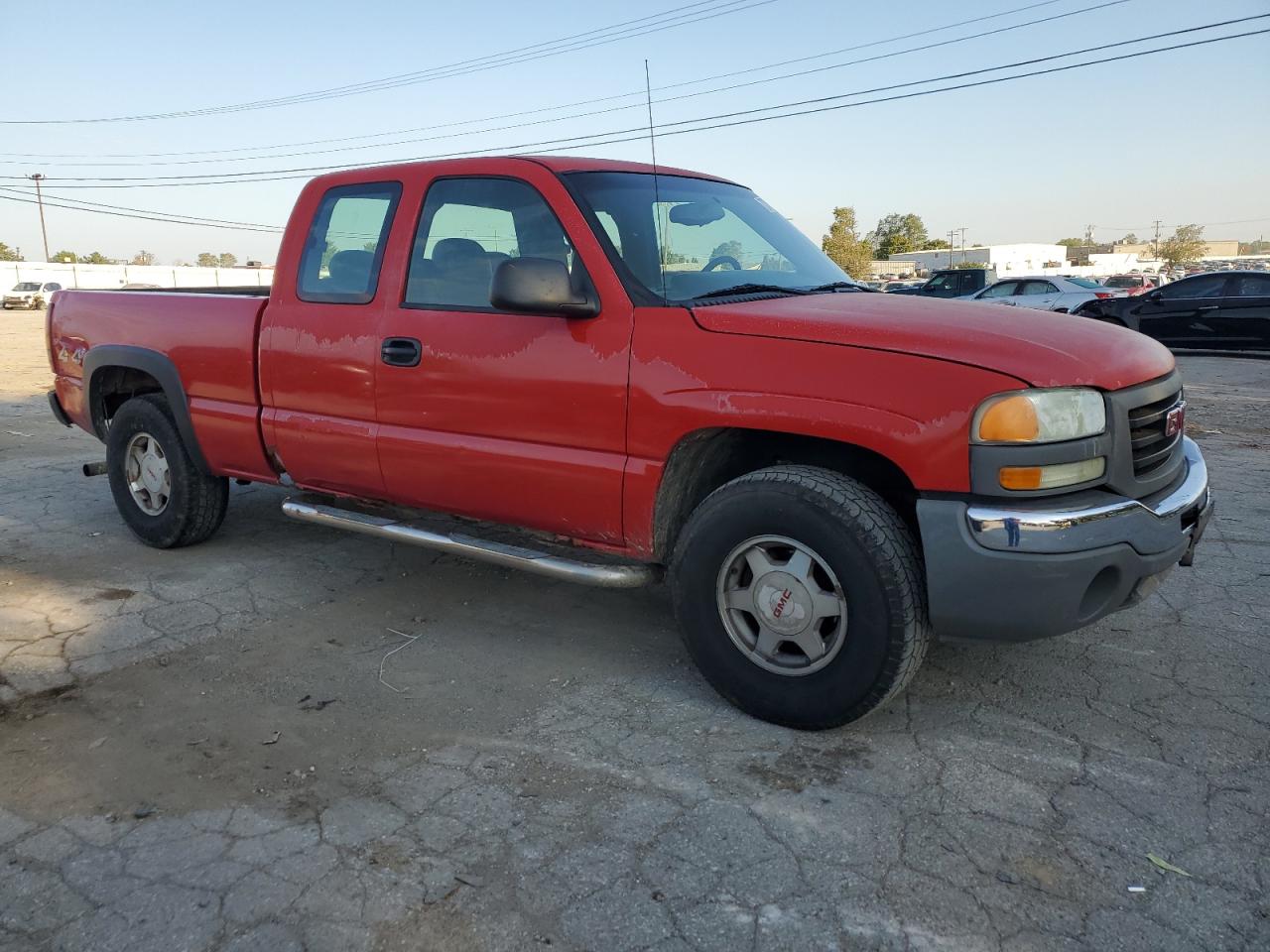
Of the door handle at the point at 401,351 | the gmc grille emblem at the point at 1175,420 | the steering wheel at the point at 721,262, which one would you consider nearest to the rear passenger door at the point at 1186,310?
the gmc grille emblem at the point at 1175,420

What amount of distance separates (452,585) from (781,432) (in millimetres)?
2124

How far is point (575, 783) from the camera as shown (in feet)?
9.46

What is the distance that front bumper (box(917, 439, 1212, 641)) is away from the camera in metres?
2.73

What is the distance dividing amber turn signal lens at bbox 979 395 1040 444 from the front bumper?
20 cm

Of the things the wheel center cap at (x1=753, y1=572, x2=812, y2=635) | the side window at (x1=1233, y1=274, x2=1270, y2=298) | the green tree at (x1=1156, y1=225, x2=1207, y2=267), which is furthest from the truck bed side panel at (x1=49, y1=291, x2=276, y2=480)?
the green tree at (x1=1156, y1=225, x2=1207, y2=267)

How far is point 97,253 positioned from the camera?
96.8 m

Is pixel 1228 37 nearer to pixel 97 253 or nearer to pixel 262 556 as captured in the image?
pixel 262 556

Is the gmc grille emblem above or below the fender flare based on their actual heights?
below

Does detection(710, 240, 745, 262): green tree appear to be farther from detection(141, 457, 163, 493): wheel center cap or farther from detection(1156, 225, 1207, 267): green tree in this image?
detection(1156, 225, 1207, 267): green tree

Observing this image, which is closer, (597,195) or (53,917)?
(53,917)

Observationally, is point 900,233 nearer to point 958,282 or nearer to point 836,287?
point 958,282

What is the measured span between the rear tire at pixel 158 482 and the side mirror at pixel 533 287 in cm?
262

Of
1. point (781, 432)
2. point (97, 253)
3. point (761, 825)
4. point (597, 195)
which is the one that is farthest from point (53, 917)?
point (97, 253)

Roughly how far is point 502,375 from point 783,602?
1345 mm
